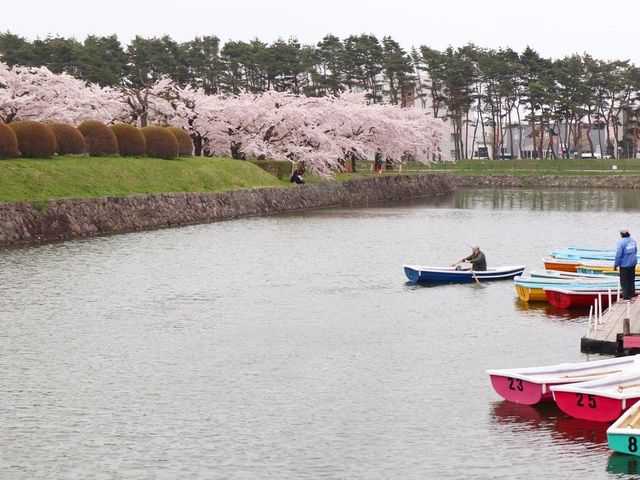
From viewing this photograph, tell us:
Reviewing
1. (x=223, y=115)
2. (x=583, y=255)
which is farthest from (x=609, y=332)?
(x=223, y=115)

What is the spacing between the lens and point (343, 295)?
34.7 meters

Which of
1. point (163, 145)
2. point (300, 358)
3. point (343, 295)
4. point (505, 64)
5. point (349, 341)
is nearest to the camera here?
point (300, 358)

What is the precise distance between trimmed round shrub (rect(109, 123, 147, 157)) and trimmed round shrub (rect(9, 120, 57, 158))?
28.4 ft

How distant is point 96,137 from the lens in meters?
64.1

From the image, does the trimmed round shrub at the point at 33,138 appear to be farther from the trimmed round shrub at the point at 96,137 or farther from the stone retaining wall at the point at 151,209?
the stone retaining wall at the point at 151,209

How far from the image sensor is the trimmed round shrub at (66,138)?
6078cm

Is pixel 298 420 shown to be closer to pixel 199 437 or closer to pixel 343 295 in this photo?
pixel 199 437

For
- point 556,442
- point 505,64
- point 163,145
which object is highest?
point 505,64

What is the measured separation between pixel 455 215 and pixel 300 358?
161 feet

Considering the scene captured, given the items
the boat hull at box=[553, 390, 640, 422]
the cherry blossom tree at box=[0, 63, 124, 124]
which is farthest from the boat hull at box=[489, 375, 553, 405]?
the cherry blossom tree at box=[0, 63, 124, 124]

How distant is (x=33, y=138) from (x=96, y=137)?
7.22 metres

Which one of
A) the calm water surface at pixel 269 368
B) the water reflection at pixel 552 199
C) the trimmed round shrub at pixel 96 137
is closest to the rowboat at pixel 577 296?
the calm water surface at pixel 269 368

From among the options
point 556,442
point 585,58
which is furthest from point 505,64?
point 556,442

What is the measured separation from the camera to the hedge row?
186 ft
